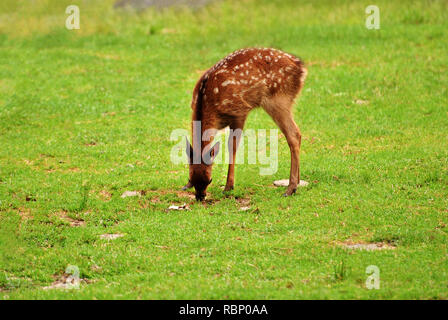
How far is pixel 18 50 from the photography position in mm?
18047

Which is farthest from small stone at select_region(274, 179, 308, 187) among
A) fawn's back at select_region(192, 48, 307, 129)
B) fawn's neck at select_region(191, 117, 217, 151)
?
fawn's neck at select_region(191, 117, 217, 151)

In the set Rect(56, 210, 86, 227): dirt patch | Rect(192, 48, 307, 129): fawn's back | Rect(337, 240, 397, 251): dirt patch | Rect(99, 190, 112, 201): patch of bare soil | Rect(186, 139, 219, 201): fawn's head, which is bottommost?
Rect(56, 210, 86, 227): dirt patch

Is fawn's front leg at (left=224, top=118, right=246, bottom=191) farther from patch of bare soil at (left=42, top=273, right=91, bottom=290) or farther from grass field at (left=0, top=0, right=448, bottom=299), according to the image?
patch of bare soil at (left=42, top=273, right=91, bottom=290)

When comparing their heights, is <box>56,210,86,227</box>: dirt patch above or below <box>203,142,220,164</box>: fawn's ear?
below

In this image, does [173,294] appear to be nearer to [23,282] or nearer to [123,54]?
[23,282]

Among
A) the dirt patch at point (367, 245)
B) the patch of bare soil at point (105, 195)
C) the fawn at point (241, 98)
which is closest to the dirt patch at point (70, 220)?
the patch of bare soil at point (105, 195)

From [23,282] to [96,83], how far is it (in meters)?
9.02

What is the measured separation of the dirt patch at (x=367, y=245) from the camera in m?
7.92

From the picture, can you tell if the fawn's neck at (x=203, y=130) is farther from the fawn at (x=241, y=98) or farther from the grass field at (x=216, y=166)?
the grass field at (x=216, y=166)

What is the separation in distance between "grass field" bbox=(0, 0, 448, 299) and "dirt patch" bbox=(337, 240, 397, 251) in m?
0.07

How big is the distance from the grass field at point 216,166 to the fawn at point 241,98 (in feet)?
2.20

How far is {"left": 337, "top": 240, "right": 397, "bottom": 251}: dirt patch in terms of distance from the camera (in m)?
7.92

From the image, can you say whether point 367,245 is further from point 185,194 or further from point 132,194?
point 132,194
